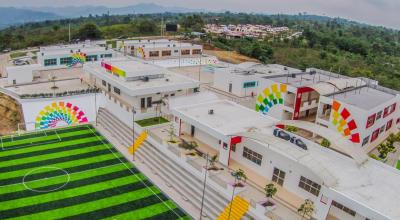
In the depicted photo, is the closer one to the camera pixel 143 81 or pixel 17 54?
pixel 143 81

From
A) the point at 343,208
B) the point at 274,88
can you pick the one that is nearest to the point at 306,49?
the point at 274,88

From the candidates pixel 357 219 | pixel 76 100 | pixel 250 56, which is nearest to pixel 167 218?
pixel 357 219

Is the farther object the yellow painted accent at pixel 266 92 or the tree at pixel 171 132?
the yellow painted accent at pixel 266 92

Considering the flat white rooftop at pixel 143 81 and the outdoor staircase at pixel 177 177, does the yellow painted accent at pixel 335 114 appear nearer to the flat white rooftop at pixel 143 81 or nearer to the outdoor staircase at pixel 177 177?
the outdoor staircase at pixel 177 177

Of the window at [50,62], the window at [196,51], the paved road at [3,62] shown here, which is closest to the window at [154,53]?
the window at [196,51]

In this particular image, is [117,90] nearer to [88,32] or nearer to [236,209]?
[236,209]

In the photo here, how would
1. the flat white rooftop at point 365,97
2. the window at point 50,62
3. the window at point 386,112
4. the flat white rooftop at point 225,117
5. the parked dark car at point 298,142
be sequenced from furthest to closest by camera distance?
1. the window at point 50,62
2. the window at point 386,112
3. the flat white rooftop at point 365,97
4. the flat white rooftop at point 225,117
5. the parked dark car at point 298,142
